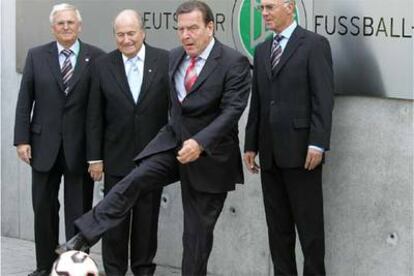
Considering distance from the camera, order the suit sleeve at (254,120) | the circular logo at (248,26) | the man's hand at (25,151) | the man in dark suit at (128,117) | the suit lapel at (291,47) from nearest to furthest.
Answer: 1. the suit lapel at (291,47)
2. the suit sleeve at (254,120)
3. the man in dark suit at (128,117)
4. the circular logo at (248,26)
5. the man's hand at (25,151)

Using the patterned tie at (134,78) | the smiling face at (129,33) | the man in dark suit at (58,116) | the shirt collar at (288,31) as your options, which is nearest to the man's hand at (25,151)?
the man in dark suit at (58,116)

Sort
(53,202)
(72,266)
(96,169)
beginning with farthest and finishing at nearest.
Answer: (53,202), (96,169), (72,266)

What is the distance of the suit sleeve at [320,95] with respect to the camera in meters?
6.16

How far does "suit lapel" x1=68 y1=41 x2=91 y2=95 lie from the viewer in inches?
283

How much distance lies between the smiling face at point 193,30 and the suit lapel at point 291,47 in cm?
53

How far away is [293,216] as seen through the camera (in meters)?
6.51

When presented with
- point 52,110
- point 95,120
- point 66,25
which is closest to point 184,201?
point 95,120

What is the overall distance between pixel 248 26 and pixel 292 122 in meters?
1.22

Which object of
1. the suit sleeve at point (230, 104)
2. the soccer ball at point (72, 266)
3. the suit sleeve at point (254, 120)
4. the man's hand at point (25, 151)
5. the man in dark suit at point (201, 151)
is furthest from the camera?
the man's hand at point (25, 151)

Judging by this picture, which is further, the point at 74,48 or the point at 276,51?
the point at 74,48

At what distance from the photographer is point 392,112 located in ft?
Result: 21.2

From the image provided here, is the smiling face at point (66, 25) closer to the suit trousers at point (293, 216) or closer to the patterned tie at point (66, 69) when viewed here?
the patterned tie at point (66, 69)

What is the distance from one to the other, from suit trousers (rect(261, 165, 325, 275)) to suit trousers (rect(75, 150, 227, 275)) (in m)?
0.42

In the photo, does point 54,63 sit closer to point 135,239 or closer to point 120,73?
point 120,73
